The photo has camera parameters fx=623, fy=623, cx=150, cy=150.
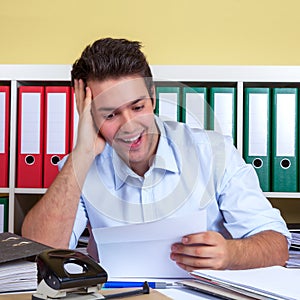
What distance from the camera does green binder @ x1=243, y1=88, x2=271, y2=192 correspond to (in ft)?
6.37

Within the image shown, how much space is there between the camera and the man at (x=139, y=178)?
1393mm

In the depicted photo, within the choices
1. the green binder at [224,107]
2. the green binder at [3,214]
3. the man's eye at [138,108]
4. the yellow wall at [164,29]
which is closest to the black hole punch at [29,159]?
the green binder at [3,214]

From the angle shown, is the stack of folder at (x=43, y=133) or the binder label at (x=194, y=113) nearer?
the binder label at (x=194, y=113)

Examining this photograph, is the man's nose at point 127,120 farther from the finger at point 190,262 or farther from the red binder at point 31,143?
the red binder at point 31,143

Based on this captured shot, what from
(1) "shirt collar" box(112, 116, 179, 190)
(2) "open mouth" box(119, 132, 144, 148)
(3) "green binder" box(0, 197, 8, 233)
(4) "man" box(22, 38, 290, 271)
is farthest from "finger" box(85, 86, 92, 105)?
(3) "green binder" box(0, 197, 8, 233)

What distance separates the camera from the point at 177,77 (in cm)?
196

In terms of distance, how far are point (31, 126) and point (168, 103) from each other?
625 mm

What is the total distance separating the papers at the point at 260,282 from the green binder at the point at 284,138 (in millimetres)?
832

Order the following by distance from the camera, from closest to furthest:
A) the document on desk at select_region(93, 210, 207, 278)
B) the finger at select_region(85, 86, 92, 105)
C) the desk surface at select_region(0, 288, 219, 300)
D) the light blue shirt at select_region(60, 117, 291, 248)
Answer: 1. the desk surface at select_region(0, 288, 219, 300)
2. the document on desk at select_region(93, 210, 207, 278)
3. the light blue shirt at select_region(60, 117, 291, 248)
4. the finger at select_region(85, 86, 92, 105)

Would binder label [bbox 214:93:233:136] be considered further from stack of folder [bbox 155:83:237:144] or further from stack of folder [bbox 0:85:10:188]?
stack of folder [bbox 0:85:10:188]

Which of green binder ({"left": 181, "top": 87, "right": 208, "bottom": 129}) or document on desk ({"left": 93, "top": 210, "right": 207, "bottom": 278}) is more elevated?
green binder ({"left": 181, "top": 87, "right": 208, "bottom": 129})

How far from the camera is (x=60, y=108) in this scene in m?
1.99

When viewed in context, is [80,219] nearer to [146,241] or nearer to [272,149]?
[146,241]

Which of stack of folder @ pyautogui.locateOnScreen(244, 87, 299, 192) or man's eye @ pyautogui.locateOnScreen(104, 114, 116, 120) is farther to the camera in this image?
stack of folder @ pyautogui.locateOnScreen(244, 87, 299, 192)
